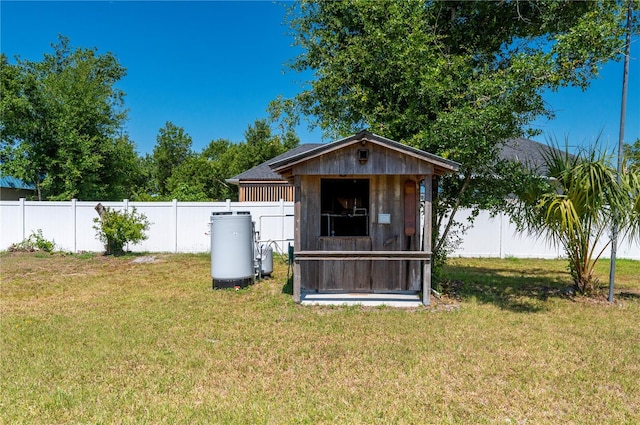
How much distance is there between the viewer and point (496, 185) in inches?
250

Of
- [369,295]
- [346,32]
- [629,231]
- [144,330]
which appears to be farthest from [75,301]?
[629,231]

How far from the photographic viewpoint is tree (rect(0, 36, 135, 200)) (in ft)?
48.3

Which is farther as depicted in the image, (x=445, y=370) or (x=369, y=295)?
(x=369, y=295)

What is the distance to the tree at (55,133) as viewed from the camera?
1473 cm

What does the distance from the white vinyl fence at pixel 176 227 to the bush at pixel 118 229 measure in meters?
0.22

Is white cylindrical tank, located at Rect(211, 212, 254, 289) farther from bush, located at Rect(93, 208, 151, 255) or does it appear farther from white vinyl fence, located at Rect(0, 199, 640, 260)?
bush, located at Rect(93, 208, 151, 255)

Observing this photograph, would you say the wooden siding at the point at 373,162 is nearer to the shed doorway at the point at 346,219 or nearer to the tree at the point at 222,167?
the shed doorway at the point at 346,219

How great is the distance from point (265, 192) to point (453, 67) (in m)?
12.9

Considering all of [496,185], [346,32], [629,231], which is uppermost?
[346,32]

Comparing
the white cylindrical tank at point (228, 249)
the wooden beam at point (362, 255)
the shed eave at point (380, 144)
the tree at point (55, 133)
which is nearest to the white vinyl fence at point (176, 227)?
the tree at point (55, 133)

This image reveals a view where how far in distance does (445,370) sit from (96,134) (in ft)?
57.0

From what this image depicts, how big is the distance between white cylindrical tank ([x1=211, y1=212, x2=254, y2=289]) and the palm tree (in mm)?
4793

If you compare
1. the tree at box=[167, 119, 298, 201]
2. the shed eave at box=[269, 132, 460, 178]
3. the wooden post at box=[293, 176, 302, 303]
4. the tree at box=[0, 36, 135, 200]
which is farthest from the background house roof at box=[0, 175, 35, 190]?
the shed eave at box=[269, 132, 460, 178]

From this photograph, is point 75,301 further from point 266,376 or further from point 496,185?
point 496,185
